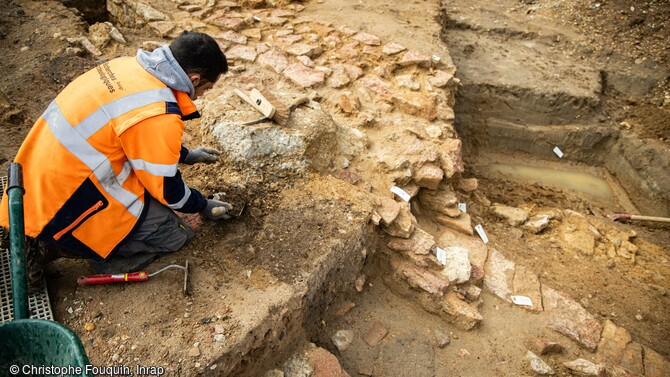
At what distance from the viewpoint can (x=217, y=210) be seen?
2402 millimetres

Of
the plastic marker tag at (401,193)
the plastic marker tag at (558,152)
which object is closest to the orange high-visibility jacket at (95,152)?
the plastic marker tag at (401,193)

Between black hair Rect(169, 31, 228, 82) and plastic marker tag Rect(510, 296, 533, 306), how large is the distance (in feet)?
8.65

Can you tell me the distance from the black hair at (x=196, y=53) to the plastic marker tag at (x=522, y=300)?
2.64 metres

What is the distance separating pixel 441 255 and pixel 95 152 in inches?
91.4

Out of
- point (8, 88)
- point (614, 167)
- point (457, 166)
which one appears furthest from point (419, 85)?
point (8, 88)

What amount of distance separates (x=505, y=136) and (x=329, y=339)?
4.42 m

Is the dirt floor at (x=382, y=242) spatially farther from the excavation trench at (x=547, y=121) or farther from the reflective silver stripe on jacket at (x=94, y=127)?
the reflective silver stripe on jacket at (x=94, y=127)

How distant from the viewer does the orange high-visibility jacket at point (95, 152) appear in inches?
74.2

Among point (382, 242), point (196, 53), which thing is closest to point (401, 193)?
point (382, 242)

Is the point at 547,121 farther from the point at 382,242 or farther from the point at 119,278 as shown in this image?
the point at 119,278

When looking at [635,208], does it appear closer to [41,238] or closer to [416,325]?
[416,325]

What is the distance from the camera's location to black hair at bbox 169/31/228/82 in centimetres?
203

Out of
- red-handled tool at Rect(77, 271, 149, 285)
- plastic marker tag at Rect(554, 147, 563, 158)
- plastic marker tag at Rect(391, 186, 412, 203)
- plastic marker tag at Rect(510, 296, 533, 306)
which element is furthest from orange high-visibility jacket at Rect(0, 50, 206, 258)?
plastic marker tag at Rect(554, 147, 563, 158)
